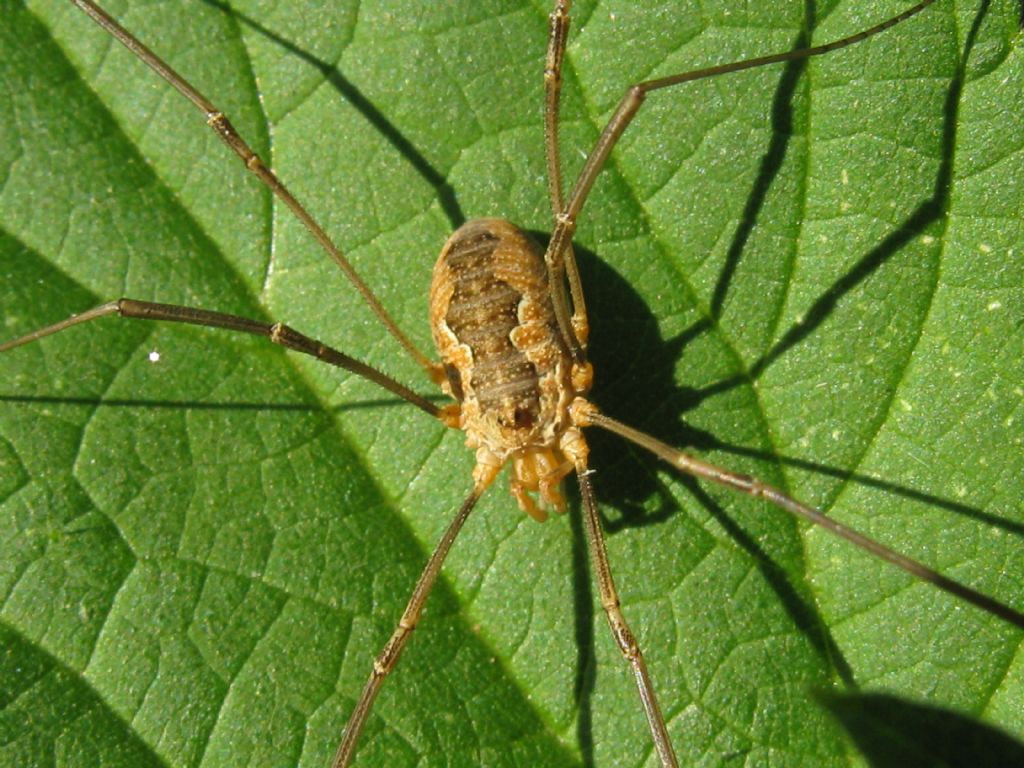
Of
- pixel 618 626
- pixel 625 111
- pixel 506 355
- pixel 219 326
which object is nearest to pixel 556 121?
pixel 625 111

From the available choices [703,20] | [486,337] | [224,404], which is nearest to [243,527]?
[224,404]

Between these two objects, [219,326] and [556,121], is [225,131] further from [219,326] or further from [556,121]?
[556,121]

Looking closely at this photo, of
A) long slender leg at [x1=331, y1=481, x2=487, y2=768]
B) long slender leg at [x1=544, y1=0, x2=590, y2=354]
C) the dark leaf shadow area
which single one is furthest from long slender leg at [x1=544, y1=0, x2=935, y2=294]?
the dark leaf shadow area

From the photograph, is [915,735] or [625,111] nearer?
[915,735]

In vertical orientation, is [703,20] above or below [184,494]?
above

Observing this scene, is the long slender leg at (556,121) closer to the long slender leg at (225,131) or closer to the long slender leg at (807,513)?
the long slender leg at (807,513)

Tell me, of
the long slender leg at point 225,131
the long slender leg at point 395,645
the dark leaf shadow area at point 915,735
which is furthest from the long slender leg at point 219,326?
the dark leaf shadow area at point 915,735

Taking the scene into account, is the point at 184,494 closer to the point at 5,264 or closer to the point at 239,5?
the point at 5,264
